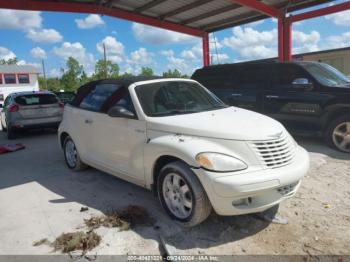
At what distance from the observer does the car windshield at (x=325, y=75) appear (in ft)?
23.7

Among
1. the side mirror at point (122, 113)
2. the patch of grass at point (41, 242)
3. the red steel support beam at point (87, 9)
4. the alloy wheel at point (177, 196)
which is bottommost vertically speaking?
the patch of grass at point (41, 242)

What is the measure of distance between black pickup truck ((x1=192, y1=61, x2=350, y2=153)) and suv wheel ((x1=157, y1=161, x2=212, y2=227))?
4.51 m

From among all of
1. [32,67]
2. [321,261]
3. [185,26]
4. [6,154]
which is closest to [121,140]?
[321,261]

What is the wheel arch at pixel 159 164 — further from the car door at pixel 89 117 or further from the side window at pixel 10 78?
the side window at pixel 10 78

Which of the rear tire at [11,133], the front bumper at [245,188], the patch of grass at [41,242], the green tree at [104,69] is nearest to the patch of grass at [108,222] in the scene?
the patch of grass at [41,242]

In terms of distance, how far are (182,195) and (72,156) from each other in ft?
10.8

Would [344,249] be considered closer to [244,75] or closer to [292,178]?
[292,178]

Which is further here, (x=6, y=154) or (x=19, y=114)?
(x=19, y=114)

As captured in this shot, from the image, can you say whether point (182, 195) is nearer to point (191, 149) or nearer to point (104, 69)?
point (191, 149)

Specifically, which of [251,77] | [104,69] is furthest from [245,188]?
[104,69]

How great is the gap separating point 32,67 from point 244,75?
5423cm

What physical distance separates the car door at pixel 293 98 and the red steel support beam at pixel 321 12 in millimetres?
6097

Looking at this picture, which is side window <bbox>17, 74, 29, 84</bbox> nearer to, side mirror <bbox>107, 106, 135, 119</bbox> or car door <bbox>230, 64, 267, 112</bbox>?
car door <bbox>230, 64, 267, 112</bbox>

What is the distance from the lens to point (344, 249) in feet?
10.8
